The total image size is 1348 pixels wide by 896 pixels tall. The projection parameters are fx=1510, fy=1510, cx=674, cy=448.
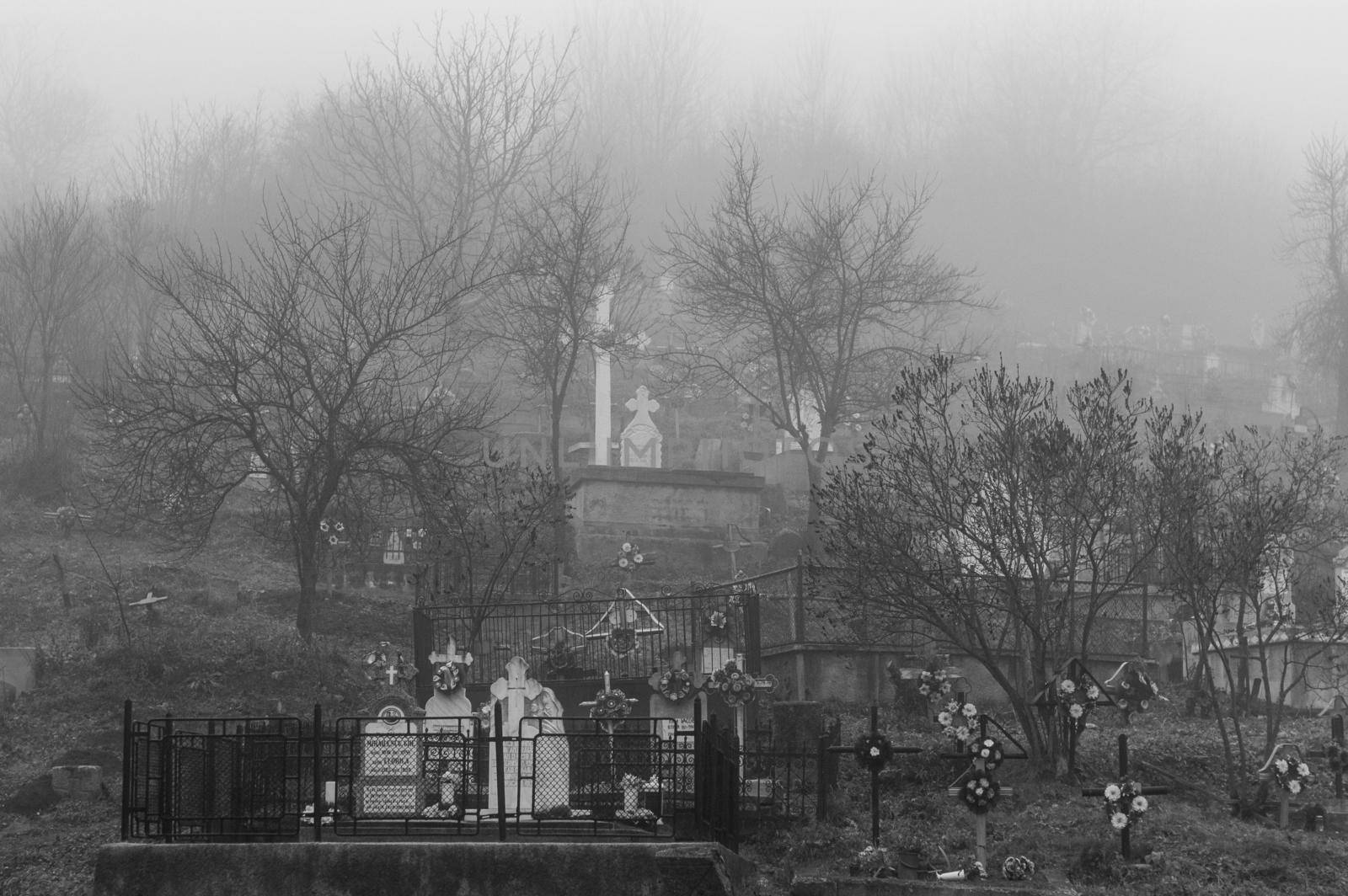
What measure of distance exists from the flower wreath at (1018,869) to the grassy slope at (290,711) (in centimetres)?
67

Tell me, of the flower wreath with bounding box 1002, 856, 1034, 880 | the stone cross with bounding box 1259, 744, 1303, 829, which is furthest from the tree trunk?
the stone cross with bounding box 1259, 744, 1303, 829

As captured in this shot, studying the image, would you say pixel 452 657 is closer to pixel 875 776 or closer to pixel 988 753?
pixel 875 776

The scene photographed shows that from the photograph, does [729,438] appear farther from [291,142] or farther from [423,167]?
[291,142]

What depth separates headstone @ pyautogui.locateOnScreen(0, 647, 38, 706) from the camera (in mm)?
17781

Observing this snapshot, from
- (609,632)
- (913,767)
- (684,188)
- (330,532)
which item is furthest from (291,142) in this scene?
(913,767)

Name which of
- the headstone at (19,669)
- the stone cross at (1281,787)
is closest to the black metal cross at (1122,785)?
the stone cross at (1281,787)

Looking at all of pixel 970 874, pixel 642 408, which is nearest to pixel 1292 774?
pixel 970 874

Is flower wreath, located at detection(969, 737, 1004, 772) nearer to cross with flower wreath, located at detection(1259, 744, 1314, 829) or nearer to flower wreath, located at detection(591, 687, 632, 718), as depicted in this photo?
cross with flower wreath, located at detection(1259, 744, 1314, 829)

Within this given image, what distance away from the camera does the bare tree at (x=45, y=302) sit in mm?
30609

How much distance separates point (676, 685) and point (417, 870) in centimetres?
538

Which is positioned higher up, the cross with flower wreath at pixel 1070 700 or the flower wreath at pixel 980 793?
the cross with flower wreath at pixel 1070 700

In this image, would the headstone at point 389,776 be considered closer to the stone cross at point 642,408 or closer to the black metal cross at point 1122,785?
the black metal cross at point 1122,785

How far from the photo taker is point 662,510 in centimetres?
2780

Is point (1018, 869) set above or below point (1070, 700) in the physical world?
below
